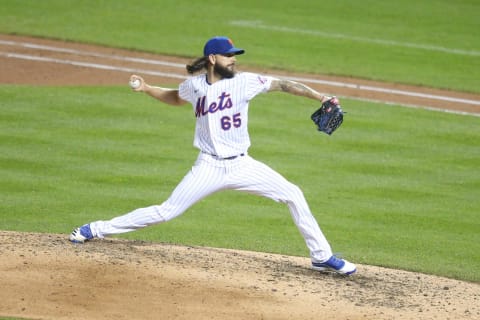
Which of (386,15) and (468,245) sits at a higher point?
(386,15)

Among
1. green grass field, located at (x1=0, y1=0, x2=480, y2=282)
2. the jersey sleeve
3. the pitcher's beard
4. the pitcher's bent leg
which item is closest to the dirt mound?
the pitcher's bent leg

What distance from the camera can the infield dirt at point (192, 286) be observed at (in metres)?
7.18

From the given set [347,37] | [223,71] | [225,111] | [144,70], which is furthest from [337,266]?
[347,37]

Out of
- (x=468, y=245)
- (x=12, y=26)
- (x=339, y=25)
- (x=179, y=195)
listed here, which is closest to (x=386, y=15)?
(x=339, y=25)

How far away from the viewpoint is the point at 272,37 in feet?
65.7

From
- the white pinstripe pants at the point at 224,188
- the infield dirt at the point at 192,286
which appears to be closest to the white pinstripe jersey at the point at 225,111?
the white pinstripe pants at the point at 224,188

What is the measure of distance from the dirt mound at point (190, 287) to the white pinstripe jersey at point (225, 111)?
1.03 meters

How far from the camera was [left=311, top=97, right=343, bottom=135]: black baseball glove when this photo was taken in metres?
7.75

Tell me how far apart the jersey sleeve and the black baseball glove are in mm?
457

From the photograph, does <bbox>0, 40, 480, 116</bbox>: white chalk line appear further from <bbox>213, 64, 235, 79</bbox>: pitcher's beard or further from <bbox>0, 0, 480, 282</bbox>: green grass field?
<bbox>213, 64, 235, 79</bbox>: pitcher's beard

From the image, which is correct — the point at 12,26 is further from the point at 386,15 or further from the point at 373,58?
the point at 386,15

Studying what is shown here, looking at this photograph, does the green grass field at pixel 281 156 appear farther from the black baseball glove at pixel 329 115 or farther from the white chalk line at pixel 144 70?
the black baseball glove at pixel 329 115

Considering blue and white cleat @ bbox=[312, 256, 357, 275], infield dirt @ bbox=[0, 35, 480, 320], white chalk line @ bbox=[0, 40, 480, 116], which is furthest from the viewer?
white chalk line @ bbox=[0, 40, 480, 116]

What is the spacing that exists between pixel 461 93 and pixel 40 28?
27.5 feet
